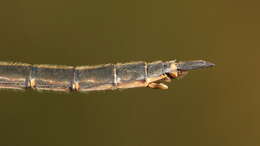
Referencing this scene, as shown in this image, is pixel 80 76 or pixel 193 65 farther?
pixel 80 76

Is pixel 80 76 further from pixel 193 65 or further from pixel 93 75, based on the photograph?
pixel 193 65

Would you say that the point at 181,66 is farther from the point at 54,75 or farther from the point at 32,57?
the point at 32,57

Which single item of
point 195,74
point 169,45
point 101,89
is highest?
point 169,45

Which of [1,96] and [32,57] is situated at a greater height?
[32,57]

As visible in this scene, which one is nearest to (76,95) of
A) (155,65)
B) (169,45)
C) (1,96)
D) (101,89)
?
(1,96)

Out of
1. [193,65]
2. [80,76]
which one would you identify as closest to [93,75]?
[80,76]
